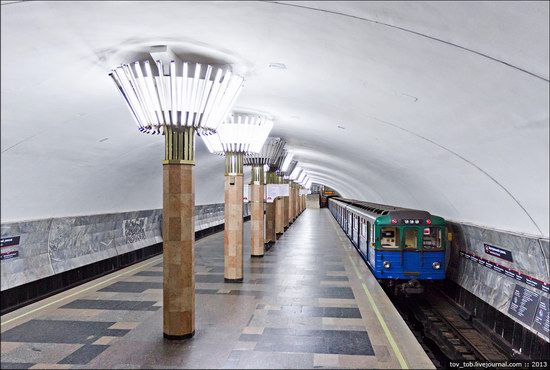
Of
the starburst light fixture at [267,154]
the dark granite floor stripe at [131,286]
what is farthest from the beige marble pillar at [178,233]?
the starburst light fixture at [267,154]

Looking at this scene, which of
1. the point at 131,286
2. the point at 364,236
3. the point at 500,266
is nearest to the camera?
the point at 500,266

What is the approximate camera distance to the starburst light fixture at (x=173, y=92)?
6012 mm

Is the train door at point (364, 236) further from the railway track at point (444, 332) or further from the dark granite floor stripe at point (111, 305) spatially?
the dark granite floor stripe at point (111, 305)

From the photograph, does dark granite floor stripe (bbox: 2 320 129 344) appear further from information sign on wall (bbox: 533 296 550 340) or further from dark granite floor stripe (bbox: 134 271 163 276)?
information sign on wall (bbox: 533 296 550 340)

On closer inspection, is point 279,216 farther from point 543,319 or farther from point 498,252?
point 543,319

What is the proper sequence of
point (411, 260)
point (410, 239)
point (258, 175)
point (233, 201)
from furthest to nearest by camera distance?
point (258, 175)
point (410, 239)
point (411, 260)
point (233, 201)

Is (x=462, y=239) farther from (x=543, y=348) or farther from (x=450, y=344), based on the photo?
(x=543, y=348)

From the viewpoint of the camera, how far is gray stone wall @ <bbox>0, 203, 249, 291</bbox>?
893 cm

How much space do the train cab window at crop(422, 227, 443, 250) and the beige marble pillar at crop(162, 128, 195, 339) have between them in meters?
7.57

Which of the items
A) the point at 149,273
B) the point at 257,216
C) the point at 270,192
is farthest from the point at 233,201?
the point at 270,192

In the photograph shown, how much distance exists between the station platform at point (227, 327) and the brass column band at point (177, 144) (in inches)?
102

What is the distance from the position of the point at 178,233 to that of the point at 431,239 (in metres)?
7.94

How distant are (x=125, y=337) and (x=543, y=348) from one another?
6679 mm

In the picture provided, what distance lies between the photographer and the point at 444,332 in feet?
32.6
